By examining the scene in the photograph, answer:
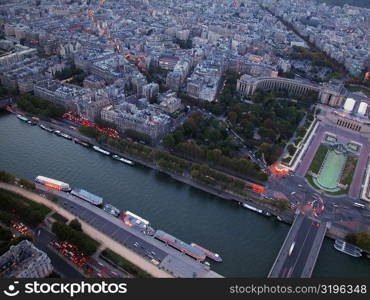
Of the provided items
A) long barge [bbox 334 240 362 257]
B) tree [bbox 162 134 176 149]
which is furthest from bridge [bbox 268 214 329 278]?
tree [bbox 162 134 176 149]

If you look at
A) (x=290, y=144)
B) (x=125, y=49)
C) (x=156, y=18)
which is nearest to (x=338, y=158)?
(x=290, y=144)

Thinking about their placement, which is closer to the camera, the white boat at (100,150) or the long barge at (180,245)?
the long barge at (180,245)

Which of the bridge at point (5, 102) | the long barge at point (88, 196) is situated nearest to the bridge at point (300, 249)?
the long barge at point (88, 196)

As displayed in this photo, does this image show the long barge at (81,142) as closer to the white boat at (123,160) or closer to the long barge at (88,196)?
the white boat at (123,160)

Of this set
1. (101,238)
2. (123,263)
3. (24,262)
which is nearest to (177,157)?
(101,238)

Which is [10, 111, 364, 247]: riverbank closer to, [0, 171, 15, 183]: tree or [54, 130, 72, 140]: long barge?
[54, 130, 72, 140]: long barge

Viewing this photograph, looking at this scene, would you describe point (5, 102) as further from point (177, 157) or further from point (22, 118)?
point (177, 157)
